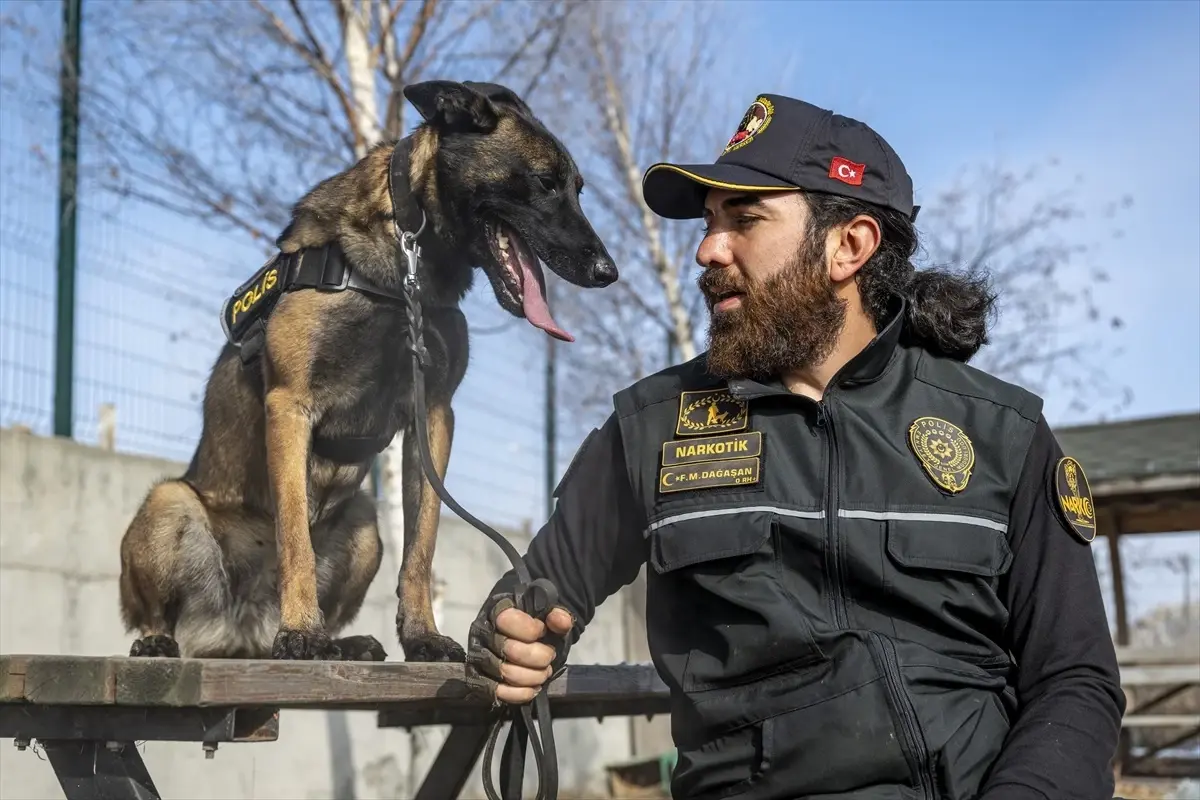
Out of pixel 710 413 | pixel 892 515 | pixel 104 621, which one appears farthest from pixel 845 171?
pixel 104 621

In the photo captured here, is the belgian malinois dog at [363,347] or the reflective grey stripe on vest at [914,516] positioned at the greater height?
the belgian malinois dog at [363,347]

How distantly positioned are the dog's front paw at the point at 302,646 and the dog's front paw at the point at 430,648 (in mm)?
313

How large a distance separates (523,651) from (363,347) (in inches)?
66.4

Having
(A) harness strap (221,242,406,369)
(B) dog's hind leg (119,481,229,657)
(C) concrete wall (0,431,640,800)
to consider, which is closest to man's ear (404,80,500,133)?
(A) harness strap (221,242,406,369)

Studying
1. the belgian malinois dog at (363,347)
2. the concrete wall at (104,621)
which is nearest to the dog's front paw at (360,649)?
the belgian malinois dog at (363,347)

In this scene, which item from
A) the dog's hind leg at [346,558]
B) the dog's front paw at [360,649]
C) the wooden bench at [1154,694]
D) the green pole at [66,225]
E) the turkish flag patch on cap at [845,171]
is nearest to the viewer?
the turkish flag patch on cap at [845,171]

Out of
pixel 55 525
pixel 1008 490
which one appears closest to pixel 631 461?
pixel 1008 490

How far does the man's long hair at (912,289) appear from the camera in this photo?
2338 mm

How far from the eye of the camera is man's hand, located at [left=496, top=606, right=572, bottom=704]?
82.5 inches

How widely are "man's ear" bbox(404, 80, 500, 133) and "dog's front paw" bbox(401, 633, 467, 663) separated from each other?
1.50 metres

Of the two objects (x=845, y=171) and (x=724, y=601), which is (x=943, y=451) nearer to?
(x=724, y=601)

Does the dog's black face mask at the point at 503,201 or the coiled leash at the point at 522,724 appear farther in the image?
the dog's black face mask at the point at 503,201

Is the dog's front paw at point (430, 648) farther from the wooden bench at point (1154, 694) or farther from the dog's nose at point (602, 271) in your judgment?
the wooden bench at point (1154, 694)

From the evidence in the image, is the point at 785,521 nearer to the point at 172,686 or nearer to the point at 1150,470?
the point at 172,686
